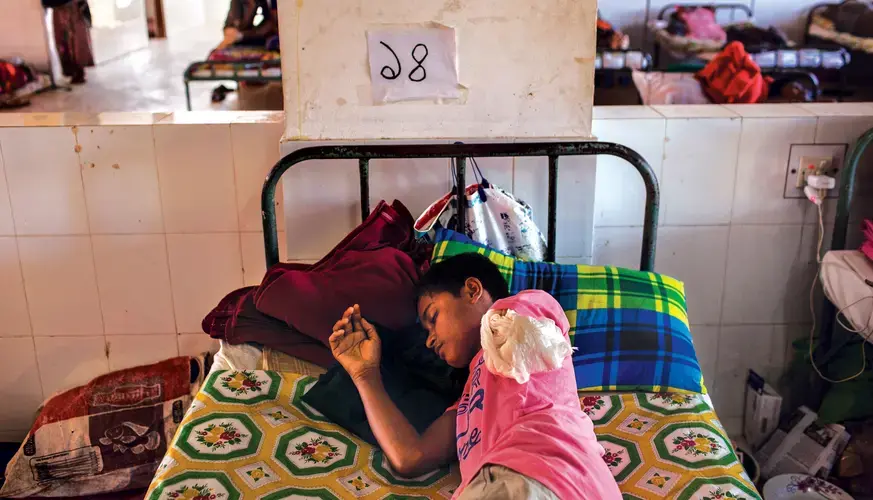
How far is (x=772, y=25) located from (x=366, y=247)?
223 inches

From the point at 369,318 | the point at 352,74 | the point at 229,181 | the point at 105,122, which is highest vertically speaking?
the point at 352,74

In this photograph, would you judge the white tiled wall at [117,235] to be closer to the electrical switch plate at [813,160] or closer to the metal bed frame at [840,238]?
the electrical switch plate at [813,160]

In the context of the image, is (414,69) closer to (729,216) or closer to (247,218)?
(247,218)

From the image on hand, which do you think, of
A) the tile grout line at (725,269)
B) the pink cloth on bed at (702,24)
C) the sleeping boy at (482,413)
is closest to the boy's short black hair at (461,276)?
the sleeping boy at (482,413)

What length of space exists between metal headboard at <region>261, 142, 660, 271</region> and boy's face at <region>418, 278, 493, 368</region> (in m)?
0.28

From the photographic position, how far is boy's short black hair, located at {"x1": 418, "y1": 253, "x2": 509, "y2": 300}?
4.94ft

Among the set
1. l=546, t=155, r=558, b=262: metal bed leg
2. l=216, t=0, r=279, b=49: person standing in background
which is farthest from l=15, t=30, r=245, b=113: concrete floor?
l=546, t=155, r=558, b=262: metal bed leg

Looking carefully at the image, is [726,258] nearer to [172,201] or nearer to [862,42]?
[172,201]

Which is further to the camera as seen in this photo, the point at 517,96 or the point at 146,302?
the point at 146,302

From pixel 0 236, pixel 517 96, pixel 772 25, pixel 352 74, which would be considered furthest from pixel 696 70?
pixel 772 25

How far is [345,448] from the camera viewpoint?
1436mm

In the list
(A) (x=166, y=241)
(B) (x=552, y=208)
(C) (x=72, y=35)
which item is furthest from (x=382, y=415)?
(C) (x=72, y=35)

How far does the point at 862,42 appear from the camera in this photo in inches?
201

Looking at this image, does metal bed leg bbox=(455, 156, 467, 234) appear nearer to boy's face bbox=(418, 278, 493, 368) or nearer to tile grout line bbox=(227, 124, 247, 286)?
boy's face bbox=(418, 278, 493, 368)
